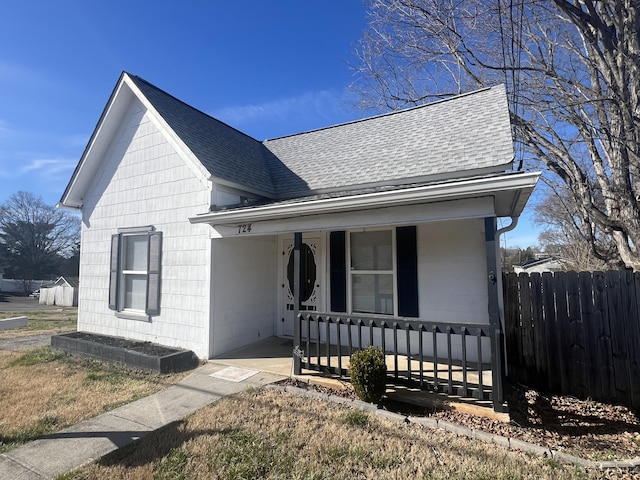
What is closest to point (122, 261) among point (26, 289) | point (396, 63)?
point (396, 63)

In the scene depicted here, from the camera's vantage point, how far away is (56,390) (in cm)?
502

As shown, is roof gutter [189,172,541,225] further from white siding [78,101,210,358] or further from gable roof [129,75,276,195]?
gable roof [129,75,276,195]

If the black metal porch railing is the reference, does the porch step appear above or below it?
below

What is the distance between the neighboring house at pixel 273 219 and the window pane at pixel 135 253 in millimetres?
37

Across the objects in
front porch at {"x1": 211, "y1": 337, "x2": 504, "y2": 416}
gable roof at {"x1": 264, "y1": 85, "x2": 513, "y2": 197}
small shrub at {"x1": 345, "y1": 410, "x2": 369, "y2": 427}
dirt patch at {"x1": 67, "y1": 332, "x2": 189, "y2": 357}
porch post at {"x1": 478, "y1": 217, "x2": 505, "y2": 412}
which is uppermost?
gable roof at {"x1": 264, "y1": 85, "x2": 513, "y2": 197}

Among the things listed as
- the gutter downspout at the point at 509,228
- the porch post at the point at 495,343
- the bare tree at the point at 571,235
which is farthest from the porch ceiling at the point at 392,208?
the bare tree at the point at 571,235

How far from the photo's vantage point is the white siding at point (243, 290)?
6.33 metres

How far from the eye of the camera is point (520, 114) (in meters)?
10.5

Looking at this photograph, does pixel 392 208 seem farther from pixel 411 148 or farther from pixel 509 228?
pixel 411 148

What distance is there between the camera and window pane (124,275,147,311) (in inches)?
291

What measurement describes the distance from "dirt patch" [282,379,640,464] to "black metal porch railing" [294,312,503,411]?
0.30m

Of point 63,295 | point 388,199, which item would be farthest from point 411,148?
point 63,295

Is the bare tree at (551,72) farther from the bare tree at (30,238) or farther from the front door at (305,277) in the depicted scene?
the bare tree at (30,238)

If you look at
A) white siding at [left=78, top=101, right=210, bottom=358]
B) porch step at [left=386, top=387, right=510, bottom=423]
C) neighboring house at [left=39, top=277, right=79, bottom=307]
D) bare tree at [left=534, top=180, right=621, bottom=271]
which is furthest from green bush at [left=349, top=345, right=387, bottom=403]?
neighboring house at [left=39, top=277, right=79, bottom=307]
